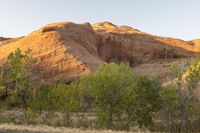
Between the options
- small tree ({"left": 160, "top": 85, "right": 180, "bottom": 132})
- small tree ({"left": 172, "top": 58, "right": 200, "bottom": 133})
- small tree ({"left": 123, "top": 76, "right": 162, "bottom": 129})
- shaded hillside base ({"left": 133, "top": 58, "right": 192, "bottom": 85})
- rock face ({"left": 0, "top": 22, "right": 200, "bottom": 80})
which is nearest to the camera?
small tree ({"left": 172, "top": 58, "right": 200, "bottom": 133})

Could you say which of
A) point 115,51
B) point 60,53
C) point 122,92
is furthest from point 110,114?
point 115,51

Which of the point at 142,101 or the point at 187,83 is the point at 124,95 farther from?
the point at 187,83

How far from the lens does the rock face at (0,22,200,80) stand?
202 feet

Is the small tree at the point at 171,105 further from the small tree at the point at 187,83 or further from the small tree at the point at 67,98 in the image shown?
the small tree at the point at 67,98

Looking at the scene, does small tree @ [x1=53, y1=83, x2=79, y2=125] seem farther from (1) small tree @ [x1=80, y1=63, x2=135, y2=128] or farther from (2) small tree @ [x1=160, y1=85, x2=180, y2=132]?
(2) small tree @ [x1=160, y1=85, x2=180, y2=132]

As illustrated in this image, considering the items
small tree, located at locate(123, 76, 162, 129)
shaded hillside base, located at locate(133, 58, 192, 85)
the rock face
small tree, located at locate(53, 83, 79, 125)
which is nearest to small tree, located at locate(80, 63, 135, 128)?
small tree, located at locate(123, 76, 162, 129)

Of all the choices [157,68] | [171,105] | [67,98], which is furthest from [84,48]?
[171,105]

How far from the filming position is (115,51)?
81.3m

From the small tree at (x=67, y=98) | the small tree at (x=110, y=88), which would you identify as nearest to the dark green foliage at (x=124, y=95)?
the small tree at (x=110, y=88)

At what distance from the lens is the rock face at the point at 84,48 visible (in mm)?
61500

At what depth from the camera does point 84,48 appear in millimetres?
69312

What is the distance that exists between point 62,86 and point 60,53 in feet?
80.3

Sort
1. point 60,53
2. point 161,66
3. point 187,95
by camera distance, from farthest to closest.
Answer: point 161,66 → point 60,53 → point 187,95

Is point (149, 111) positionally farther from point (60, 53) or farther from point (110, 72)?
point (60, 53)
